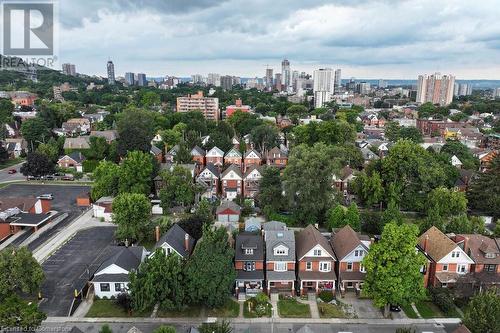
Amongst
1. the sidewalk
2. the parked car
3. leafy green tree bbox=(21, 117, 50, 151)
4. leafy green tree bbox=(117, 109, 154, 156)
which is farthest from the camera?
leafy green tree bbox=(21, 117, 50, 151)

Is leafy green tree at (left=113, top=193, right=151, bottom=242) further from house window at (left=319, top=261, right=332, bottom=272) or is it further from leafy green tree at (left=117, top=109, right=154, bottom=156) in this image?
leafy green tree at (left=117, top=109, right=154, bottom=156)

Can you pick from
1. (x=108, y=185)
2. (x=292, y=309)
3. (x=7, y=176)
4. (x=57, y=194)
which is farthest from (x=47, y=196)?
(x=292, y=309)

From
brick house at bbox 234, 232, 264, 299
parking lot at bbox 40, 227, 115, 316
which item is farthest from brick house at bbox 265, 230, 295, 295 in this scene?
parking lot at bbox 40, 227, 115, 316

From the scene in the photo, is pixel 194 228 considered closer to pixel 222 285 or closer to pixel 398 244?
pixel 222 285

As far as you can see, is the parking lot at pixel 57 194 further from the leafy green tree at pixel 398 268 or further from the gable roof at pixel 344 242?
the leafy green tree at pixel 398 268

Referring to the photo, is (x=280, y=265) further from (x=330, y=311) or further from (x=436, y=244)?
(x=436, y=244)

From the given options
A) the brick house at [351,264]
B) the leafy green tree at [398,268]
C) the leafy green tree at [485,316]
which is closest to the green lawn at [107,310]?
the brick house at [351,264]

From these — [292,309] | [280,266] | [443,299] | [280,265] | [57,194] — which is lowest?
[292,309]
